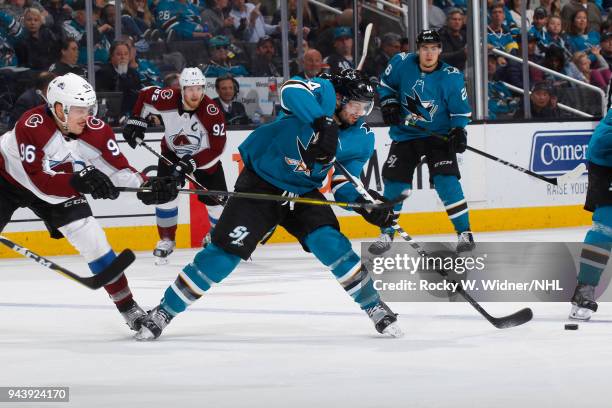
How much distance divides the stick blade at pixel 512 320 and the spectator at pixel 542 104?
4881 mm

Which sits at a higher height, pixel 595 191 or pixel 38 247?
pixel 595 191

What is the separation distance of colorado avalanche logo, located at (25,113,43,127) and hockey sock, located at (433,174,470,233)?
3123 millimetres

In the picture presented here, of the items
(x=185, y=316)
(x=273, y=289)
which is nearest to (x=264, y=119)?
(x=273, y=289)

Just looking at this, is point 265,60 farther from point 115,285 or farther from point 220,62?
point 115,285

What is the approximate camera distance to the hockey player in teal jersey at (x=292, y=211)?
15.0 feet

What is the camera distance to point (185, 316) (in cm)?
543

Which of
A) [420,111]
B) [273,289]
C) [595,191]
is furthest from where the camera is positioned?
[420,111]

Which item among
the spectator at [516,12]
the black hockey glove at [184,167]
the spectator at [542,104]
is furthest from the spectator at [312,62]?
the spectator at [516,12]

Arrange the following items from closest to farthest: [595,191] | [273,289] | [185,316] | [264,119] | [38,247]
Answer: [595,191] → [185,316] → [273,289] → [38,247] → [264,119]

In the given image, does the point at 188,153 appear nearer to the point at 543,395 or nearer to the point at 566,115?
the point at 566,115

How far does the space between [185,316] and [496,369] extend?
1.76 metres

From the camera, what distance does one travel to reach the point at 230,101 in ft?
28.3

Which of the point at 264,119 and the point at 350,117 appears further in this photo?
the point at 264,119

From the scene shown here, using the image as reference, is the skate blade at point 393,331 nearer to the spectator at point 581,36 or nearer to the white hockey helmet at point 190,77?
the white hockey helmet at point 190,77
